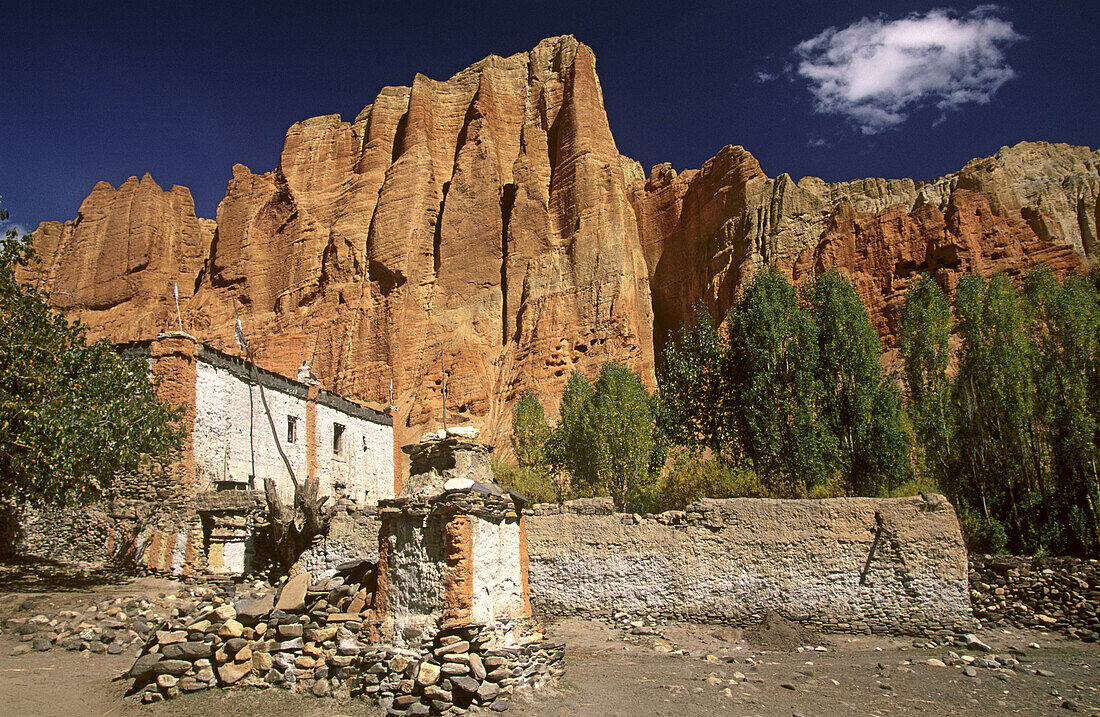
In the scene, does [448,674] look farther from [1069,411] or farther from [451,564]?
[1069,411]

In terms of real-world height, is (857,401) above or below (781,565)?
Result: above

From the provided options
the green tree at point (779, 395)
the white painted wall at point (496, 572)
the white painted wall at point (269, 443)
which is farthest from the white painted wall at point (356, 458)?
the white painted wall at point (496, 572)

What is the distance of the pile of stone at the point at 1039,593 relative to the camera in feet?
44.1

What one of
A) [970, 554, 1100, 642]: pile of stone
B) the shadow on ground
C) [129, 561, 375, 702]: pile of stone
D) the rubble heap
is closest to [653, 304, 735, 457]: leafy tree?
[970, 554, 1100, 642]: pile of stone

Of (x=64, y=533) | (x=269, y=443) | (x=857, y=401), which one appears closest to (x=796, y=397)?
(x=857, y=401)

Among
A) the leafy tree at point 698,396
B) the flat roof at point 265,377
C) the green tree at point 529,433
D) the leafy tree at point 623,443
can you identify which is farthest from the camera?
the green tree at point 529,433

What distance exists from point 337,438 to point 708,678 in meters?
19.5

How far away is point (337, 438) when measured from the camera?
2628 centimetres

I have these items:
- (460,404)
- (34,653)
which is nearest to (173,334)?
(34,653)

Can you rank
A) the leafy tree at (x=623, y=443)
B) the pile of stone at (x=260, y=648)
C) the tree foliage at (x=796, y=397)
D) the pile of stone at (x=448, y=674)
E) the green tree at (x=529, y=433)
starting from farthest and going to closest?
the green tree at (x=529, y=433), the leafy tree at (x=623, y=443), the tree foliage at (x=796, y=397), the pile of stone at (x=260, y=648), the pile of stone at (x=448, y=674)

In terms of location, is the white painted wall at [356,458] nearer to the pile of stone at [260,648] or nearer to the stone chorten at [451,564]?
the pile of stone at [260,648]

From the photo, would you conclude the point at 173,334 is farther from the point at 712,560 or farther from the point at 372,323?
the point at 372,323

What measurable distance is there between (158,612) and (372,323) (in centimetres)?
3622

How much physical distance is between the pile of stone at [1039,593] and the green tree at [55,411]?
18279mm
